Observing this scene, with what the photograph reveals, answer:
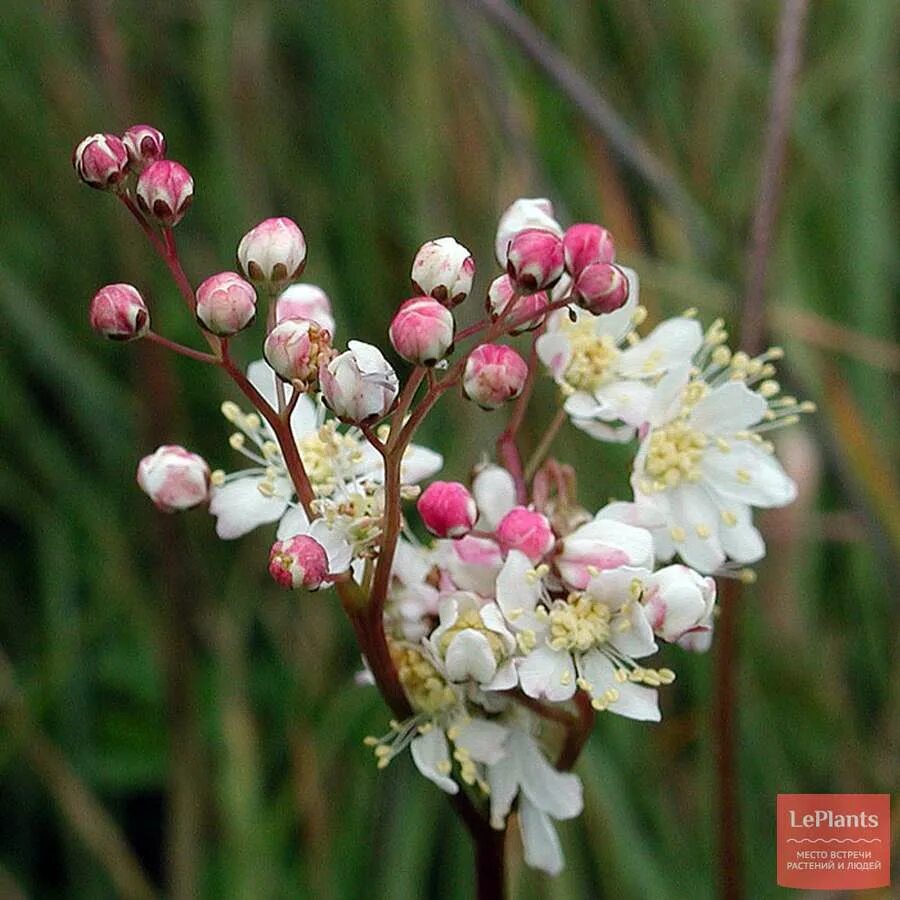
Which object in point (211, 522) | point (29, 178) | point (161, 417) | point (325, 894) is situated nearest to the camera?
point (325, 894)

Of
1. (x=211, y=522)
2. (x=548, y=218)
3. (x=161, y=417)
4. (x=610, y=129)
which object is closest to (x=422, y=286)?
Answer: (x=548, y=218)

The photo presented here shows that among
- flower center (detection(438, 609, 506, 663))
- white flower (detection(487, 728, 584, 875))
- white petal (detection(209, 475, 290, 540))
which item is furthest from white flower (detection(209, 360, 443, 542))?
white flower (detection(487, 728, 584, 875))

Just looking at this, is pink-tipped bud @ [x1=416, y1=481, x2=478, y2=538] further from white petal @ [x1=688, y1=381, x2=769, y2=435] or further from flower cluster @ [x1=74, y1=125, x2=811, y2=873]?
white petal @ [x1=688, y1=381, x2=769, y2=435]

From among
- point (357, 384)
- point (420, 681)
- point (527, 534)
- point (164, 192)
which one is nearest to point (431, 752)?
point (420, 681)

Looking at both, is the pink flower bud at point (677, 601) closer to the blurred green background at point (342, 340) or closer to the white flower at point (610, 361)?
the white flower at point (610, 361)

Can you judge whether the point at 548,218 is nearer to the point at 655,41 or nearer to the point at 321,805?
the point at 321,805
